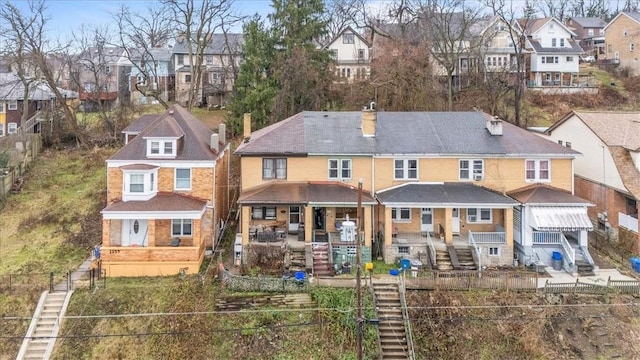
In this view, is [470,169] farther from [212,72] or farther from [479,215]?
[212,72]

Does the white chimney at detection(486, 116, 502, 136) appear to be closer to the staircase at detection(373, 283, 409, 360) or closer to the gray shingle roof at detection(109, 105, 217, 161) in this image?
the staircase at detection(373, 283, 409, 360)

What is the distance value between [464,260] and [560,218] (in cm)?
556

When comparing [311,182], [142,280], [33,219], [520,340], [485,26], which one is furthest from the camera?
[485,26]

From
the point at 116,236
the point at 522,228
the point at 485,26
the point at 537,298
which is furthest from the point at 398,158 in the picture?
the point at 485,26

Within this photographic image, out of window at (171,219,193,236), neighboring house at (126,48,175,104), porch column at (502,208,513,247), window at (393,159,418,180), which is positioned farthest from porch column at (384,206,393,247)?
neighboring house at (126,48,175,104)

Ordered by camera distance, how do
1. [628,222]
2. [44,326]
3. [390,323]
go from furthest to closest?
[628,222]
[44,326]
[390,323]

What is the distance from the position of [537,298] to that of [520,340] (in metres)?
2.69

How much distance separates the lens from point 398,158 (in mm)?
26984

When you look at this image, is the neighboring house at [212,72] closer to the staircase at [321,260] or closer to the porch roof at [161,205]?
the porch roof at [161,205]

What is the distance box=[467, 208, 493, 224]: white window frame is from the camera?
88.9 ft

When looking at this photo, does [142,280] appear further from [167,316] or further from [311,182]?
[311,182]

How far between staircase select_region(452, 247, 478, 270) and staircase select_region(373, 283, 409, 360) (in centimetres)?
402

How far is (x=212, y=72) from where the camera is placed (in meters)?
56.7

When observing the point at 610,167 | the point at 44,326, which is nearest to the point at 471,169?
the point at 610,167
